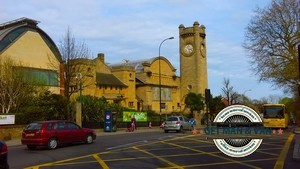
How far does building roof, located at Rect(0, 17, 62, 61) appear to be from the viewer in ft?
151

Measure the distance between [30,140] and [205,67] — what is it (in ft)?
256

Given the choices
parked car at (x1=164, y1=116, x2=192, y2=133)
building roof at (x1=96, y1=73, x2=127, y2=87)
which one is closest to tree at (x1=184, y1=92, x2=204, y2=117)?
building roof at (x1=96, y1=73, x2=127, y2=87)

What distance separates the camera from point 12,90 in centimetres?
3734

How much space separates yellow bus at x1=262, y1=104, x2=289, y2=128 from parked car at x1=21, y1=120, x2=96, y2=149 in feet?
84.0

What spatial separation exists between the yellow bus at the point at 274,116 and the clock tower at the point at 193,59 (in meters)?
48.5

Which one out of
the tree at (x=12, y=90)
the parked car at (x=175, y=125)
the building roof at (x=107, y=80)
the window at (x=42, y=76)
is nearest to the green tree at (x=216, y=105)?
the building roof at (x=107, y=80)

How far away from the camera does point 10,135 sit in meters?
30.4

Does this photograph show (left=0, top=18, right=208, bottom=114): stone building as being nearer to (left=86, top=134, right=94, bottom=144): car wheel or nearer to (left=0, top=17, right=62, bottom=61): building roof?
(left=0, top=17, right=62, bottom=61): building roof

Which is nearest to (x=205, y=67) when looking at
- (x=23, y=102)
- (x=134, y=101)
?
(x=134, y=101)

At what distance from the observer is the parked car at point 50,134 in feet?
68.3

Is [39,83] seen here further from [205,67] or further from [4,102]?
[205,67]

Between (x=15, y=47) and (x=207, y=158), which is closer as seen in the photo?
(x=207, y=158)

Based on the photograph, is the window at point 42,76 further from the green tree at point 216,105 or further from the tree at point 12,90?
the green tree at point 216,105

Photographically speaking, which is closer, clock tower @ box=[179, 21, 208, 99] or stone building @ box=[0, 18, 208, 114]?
stone building @ box=[0, 18, 208, 114]
